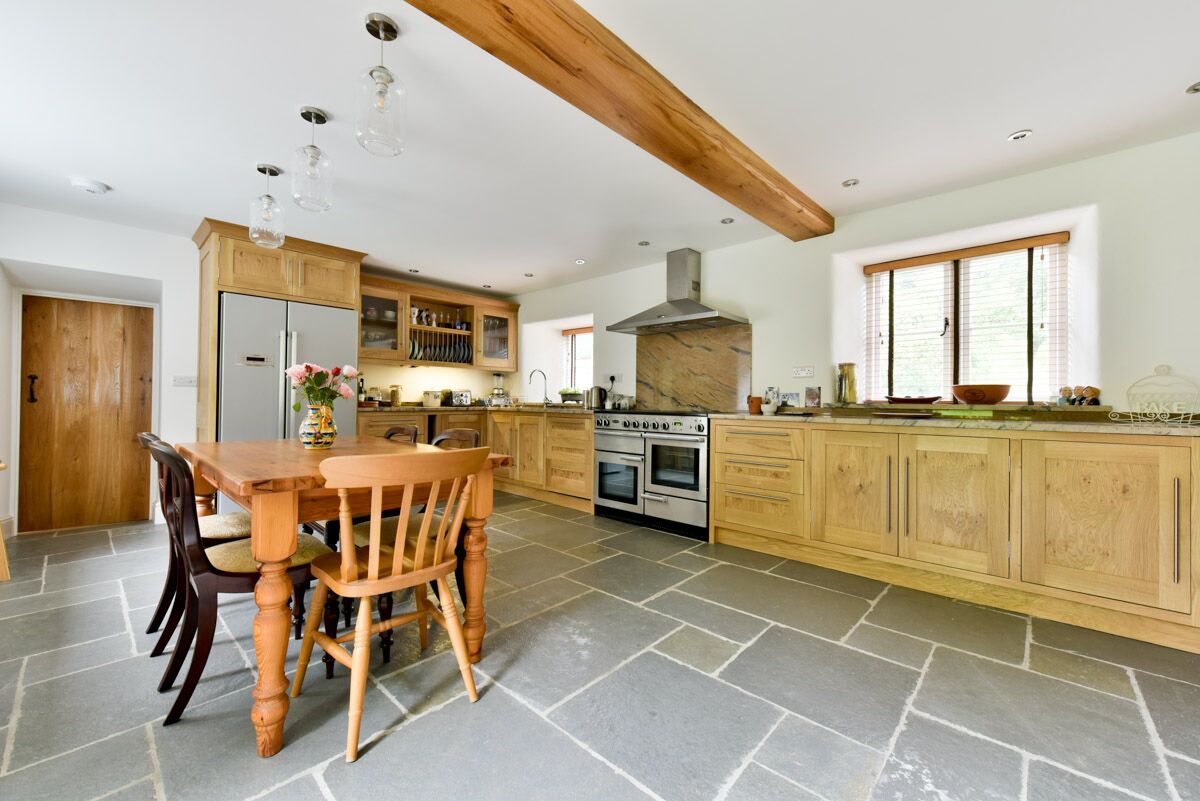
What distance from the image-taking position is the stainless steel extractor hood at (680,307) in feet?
13.1

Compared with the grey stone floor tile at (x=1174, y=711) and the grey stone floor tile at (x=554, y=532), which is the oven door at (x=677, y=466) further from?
the grey stone floor tile at (x=1174, y=711)

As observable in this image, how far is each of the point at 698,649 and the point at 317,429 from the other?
198 cm

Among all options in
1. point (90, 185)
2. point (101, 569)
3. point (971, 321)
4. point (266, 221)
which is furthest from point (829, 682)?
point (90, 185)

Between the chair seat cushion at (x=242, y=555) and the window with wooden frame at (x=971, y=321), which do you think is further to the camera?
the window with wooden frame at (x=971, y=321)

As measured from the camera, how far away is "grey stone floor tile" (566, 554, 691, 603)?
255cm

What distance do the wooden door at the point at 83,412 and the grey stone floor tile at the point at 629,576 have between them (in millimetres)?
4030

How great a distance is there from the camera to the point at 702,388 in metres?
4.27

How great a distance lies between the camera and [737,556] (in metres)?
3.15

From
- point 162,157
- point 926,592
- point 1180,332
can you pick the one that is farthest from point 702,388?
point 162,157

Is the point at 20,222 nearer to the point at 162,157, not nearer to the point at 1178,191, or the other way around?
the point at 162,157

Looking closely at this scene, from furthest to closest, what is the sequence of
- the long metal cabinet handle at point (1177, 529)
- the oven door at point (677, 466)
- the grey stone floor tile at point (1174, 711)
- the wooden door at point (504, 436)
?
the wooden door at point (504, 436)
the oven door at point (677, 466)
the long metal cabinet handle at point (1177, 529)
the grey stone floor tile at point (1174, 711)

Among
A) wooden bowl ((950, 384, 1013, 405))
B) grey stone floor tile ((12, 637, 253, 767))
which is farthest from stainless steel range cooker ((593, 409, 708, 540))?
grey stone floor tile ((12, 637, 253, 767))

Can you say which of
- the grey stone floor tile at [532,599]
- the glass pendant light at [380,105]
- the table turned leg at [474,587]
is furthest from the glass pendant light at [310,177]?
the grey stone floor tile at [532,599]

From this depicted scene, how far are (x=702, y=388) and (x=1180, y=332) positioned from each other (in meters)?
2.73
